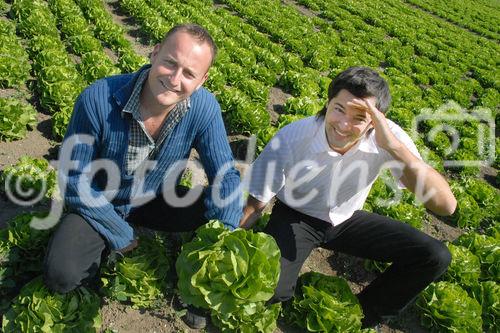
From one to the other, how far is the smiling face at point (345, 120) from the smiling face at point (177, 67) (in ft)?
3.84

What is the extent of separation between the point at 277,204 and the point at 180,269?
4.79 ft

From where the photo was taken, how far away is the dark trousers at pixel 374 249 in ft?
13.4

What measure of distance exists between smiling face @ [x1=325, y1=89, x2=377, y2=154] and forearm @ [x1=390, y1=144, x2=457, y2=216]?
35 cm

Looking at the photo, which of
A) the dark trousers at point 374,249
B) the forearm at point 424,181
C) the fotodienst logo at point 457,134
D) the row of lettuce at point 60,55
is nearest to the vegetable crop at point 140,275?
the dark trousers at point 374,249

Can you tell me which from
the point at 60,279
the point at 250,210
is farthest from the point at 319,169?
the point at 60,279

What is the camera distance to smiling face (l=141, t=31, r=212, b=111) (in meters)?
3.29

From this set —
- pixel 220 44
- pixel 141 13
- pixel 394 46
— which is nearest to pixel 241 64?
pixel 220 44

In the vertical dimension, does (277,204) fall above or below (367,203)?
above

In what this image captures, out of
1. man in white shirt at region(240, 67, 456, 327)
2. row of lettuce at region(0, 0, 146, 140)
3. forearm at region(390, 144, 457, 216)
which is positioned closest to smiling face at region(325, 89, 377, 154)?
man in white shirt at region(240, 67, 456, 327)

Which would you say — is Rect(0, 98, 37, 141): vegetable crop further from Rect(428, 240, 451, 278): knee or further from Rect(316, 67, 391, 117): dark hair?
Rect(428, 240, 451, 278): knee

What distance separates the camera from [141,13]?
38.0 ft

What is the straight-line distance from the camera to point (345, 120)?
3777 mm

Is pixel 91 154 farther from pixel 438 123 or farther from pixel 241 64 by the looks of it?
pixel 438 123

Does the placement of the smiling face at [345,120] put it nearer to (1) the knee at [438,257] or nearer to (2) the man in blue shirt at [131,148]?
(2) the man in blue shirt at [131,148]
